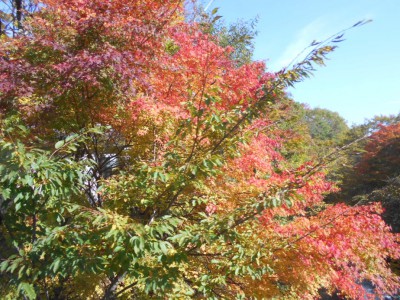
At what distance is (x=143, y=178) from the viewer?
3379mm

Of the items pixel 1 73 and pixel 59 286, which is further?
pixel 59 286

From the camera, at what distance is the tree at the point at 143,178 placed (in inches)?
105

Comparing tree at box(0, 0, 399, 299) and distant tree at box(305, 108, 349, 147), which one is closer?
tree at box(0, 0, 399, 299)

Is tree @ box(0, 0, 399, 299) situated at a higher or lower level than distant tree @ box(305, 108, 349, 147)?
lower

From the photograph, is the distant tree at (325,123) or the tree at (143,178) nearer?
the tree at (143,178)

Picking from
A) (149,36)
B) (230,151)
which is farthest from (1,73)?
(230,151)

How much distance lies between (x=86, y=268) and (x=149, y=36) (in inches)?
155

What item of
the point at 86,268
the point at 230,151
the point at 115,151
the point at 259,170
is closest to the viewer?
the point at 86,268

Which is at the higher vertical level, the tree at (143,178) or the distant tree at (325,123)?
the distant tree at (325,123)

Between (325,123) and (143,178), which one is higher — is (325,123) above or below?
above

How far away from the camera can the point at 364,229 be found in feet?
18.7

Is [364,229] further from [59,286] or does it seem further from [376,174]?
[376,174]

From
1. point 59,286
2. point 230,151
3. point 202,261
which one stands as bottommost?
point 202,261

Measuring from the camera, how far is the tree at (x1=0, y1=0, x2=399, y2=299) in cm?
267
